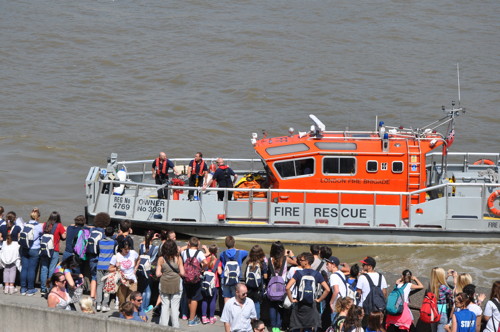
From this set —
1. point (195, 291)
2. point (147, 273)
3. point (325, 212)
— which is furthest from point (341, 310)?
point (325, 212)

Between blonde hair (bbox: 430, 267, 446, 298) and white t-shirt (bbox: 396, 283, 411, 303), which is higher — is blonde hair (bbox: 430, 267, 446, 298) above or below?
above

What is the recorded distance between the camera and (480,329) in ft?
33.2

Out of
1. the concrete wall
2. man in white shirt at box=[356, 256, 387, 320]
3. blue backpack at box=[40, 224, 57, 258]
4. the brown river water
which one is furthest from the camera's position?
the brown river water

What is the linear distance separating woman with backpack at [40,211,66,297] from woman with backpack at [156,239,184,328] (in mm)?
2109

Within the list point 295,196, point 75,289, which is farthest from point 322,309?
point 295,196

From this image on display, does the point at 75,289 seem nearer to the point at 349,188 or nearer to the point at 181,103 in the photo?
the point at 349,188

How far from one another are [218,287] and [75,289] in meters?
2.06

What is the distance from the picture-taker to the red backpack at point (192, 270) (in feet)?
36.9

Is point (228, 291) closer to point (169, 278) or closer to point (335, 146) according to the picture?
point (169, 278)

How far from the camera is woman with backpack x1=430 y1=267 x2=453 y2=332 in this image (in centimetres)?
1037

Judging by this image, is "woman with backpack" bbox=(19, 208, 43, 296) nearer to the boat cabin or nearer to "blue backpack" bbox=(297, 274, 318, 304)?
"blue backpack" bbox=(297, 274, 318, 304)

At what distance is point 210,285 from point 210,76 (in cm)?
2449

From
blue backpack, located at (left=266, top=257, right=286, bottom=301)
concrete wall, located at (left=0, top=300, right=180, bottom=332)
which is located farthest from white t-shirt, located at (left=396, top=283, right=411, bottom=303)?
concrete wall, located at (left=0, top=300, right=180, bottom=332)

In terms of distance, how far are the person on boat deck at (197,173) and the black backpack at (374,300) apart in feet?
28.6
